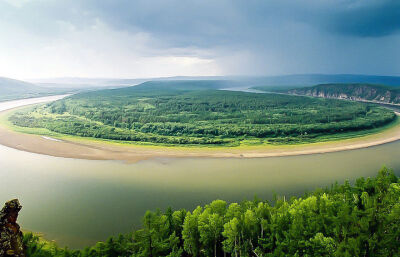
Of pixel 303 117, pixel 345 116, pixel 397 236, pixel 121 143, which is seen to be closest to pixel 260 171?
pixel 397 236

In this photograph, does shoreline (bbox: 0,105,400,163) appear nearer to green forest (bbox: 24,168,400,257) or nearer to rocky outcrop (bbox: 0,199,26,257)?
green forest (bbox: 24,168,400,257)

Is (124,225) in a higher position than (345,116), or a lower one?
lower

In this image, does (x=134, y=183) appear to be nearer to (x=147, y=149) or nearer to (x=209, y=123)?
(x=147, y=149)

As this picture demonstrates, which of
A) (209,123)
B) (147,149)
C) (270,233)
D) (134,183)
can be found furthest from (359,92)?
(270,233)

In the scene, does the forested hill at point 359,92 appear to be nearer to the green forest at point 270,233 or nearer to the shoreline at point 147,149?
the shoreline at point 147,149

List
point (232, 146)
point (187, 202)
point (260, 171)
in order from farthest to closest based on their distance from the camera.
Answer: point (232, 146)
point (260, 171)
point (187, 202)

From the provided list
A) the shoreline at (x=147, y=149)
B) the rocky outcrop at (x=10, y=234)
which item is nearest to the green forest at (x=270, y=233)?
the rocky outcrop at (x=10, y=234)

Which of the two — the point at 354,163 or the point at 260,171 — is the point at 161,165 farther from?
the point at 354,163
